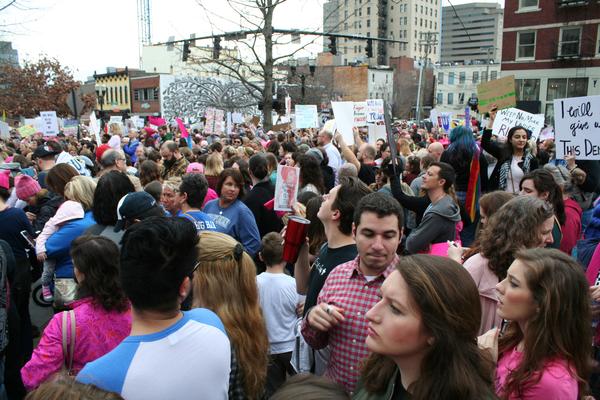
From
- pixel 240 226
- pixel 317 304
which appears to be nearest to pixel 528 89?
pixel 240 226

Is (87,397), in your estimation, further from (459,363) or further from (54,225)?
(54,225)

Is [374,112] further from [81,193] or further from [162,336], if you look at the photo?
[162,336]

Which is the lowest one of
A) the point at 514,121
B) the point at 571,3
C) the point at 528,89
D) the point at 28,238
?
the point at 28,238

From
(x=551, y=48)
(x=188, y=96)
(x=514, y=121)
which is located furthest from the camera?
(x=188, y=96)

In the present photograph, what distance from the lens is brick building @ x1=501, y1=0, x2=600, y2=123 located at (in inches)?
1248

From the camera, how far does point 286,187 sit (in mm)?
4176

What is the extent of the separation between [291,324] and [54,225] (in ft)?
7.67

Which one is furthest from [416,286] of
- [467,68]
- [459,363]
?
[467,68]

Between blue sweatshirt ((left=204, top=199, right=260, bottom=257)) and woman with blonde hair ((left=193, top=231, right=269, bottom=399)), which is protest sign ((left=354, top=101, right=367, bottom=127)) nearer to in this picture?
blue sweatshirt ((left=204, top=199, right=260, bottom=257))

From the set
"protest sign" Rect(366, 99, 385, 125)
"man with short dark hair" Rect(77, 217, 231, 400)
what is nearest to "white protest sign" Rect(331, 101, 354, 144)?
A: "protest sign" Rect(366, 99, 385, 125)

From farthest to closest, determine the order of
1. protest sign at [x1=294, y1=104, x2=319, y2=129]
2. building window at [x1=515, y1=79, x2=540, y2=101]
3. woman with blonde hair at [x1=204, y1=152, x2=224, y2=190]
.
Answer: building window at [x1=515, y1=79, x2=540, y2=101]
protest sign at [x1=294, y1=104, x2=319, y2=129]
woman with blonde hair at [x1=204, y1=152, x2=224, y2=190]

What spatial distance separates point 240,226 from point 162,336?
9.96 ft

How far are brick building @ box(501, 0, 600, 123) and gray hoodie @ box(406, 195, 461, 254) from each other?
32.3m

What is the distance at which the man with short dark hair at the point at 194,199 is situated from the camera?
4664 mm
